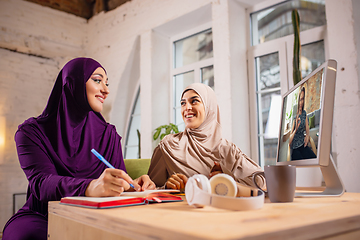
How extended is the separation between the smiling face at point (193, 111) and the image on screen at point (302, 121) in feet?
2.03

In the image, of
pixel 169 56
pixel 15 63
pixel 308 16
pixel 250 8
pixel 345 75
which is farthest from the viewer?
pixel 15 63

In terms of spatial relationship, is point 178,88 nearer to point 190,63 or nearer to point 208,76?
point 190,63

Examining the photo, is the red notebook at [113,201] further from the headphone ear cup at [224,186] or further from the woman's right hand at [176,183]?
the woman's right hand at [176,183]

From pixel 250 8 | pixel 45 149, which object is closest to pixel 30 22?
pixel 250 8

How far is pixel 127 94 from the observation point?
471 centimetres

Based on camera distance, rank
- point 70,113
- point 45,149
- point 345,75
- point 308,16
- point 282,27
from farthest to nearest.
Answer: point 282,27
point 308,16
point 345,75
point 70,113
point 45,149

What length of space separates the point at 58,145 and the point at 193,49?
3.02 m

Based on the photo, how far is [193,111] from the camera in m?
1.83

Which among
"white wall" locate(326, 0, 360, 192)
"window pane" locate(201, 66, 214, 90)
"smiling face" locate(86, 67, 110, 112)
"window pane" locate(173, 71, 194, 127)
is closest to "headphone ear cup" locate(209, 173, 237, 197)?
"smiling face" locate(86, 67, 110, 112)

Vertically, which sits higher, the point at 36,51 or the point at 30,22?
the point at 30,22

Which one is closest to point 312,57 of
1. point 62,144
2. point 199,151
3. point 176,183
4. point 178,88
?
point 199,151

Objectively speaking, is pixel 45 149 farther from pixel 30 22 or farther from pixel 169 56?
pixel 30 22

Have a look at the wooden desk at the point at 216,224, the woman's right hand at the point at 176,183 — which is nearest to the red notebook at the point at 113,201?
the wooden desk at the point at 216,224

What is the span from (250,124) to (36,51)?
3737mm
